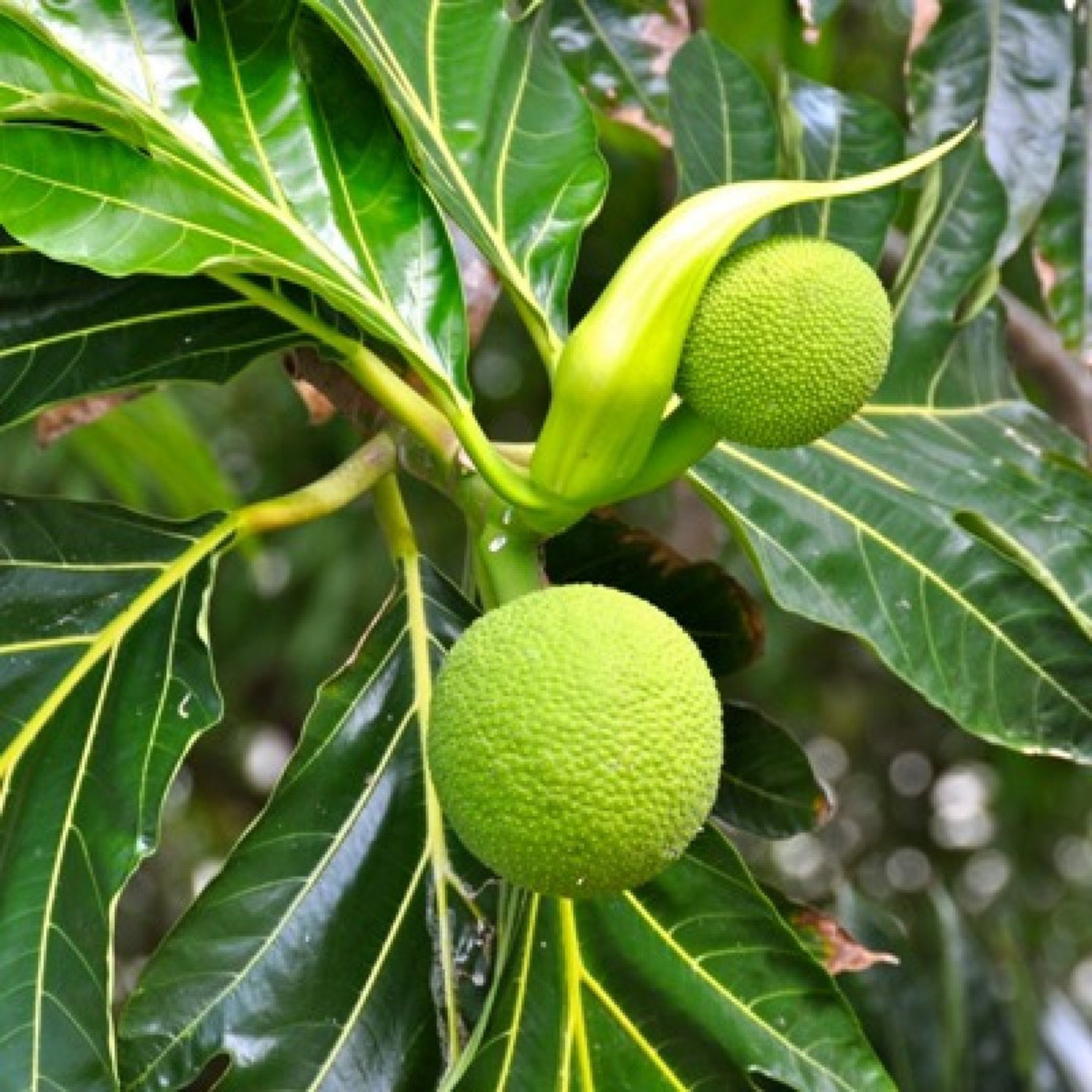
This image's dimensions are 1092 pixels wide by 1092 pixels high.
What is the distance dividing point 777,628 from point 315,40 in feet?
6.36

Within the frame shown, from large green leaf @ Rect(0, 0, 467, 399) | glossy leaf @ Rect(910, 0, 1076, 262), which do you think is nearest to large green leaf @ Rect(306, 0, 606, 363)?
large green leaf @ Rect(0, 0, 467, 399)

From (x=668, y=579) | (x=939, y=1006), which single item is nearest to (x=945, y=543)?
(x=668, y=579)

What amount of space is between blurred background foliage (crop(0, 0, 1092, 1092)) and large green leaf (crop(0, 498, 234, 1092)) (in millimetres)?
294

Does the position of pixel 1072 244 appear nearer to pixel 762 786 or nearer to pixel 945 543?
pixel 945 543

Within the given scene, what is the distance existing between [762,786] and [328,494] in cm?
34

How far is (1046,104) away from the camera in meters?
1.30

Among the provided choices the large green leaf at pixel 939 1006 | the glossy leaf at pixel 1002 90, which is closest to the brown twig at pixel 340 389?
the glossy leaf at pixel 1002 90

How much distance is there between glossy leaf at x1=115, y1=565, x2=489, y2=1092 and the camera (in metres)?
0.87

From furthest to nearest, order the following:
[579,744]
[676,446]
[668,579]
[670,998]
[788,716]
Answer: [788,716] → [668,579] → [670,998] → [676,446] → [579,744]

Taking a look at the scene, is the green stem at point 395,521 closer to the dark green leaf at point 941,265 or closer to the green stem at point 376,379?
the green stem at point 376,379

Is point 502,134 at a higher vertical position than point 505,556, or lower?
higher

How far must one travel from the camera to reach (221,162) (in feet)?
2.78

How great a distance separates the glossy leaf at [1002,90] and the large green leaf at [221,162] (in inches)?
20.4

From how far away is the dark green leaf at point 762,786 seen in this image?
1121 mm
